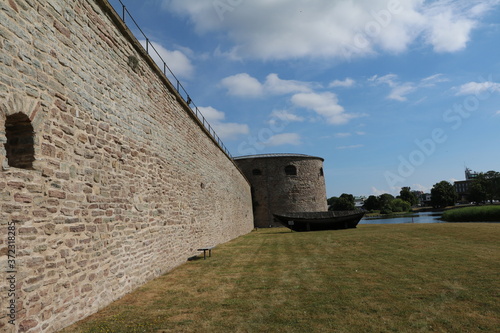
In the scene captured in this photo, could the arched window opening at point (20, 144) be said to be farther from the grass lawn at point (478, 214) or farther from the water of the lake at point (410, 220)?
the grass lawn at point (478, 214)

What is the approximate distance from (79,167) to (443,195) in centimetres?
7661

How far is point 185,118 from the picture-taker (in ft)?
34.8

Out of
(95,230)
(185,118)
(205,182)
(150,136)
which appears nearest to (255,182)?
(205,182)

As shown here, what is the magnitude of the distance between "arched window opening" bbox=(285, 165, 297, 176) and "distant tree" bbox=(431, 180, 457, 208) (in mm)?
50007

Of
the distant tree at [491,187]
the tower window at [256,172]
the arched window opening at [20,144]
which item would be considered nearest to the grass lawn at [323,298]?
the arched window opening at [20,144]

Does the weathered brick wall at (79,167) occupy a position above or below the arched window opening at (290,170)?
below

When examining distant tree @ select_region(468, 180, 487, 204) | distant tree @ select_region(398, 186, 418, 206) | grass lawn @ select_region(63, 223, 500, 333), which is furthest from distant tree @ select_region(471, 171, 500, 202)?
grass lawn @ select_region(63, 223, 500, 333)

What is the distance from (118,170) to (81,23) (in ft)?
8.19

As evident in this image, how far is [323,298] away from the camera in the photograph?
16.8 ft

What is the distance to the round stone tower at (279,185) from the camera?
32.8 m

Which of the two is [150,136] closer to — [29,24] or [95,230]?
[95,230]

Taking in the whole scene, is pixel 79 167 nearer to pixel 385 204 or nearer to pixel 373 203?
pixel 385 204

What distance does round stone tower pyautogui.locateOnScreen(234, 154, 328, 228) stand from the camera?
108 feet

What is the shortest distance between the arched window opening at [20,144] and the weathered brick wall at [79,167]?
0.05 m
